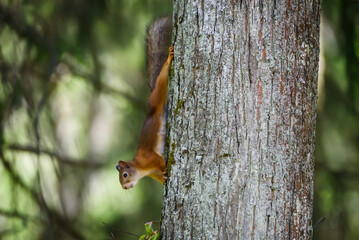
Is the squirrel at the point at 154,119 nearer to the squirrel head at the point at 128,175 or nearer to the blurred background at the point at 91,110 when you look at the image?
the squirrel head at the point at 128,175

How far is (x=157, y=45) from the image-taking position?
2604 mm

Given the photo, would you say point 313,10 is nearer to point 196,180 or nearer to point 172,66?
point 172,66

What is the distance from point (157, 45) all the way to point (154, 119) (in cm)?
42

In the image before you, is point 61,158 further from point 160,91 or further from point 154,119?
point 160,91

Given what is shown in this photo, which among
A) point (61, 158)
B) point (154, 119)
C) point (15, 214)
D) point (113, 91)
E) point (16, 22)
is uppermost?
point (16, 22)

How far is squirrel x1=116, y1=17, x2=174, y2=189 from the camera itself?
2.55 meters

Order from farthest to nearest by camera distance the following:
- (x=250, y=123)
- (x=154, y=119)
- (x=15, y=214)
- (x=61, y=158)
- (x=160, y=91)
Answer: (x=61, y=158) → (x=15, y=214) → (x=154, y=119) → (x=160, y=91) → (x=250, y=123)

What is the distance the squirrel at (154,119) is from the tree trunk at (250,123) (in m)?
0.83

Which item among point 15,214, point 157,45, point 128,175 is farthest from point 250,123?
point 15,214

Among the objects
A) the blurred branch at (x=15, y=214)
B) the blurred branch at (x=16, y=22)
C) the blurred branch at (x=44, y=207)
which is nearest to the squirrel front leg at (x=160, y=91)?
the blurred branch at (x=44, y=207)

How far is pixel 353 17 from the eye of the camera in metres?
3.20

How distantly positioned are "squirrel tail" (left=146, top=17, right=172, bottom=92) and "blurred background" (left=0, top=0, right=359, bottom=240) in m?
0.63

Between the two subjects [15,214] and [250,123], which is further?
[15,214]

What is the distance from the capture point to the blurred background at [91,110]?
3207mm
